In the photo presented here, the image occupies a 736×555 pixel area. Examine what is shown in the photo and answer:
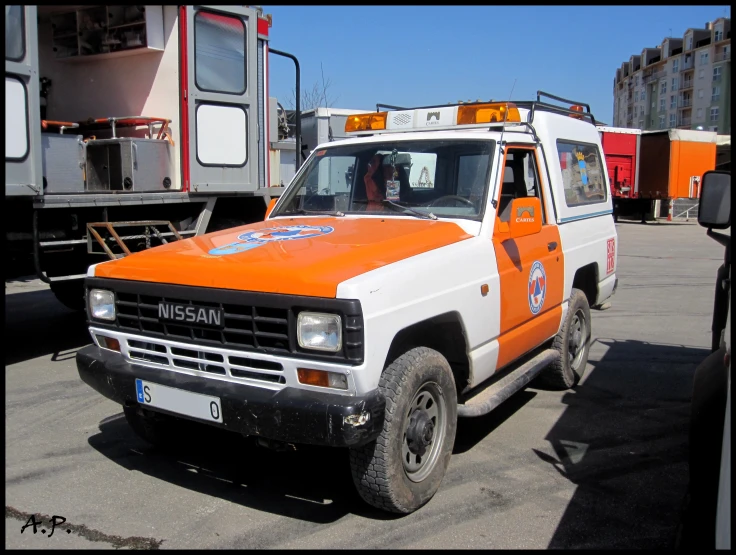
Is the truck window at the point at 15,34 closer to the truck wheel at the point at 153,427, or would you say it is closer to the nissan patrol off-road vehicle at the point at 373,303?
the nissan patrol off-road vehicle at the point at 373,303

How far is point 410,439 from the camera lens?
366 centimetres

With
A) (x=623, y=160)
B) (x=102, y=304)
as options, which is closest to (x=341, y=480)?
(x=102, y=304)

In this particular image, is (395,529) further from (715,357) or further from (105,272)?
(105,272)

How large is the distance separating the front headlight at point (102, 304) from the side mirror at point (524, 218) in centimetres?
243

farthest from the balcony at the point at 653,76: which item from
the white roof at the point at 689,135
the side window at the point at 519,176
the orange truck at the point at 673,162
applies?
the side window at the point at 519,176

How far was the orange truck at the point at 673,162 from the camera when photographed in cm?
2539

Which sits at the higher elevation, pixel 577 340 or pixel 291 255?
pixel 291 255

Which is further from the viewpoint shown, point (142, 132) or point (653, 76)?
point (653, 76)

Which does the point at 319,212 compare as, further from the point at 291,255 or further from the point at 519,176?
the point at 519,176

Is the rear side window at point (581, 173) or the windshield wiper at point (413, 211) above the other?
the rear side window at point (581, 173)

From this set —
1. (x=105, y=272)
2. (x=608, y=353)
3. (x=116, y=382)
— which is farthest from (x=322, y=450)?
(x=608, y=353)

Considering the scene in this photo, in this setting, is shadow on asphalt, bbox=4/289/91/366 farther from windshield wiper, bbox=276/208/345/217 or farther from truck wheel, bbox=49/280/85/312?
windshield wiper, bbox=276/208/345/217

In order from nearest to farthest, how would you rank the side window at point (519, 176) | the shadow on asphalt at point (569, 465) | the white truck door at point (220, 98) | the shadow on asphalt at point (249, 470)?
the shadow on asphalt at point (569, 465)
the shadow on asphalt at point (249, 470)
the side window at point (519, 176)
the white truck door at point (220, 98)

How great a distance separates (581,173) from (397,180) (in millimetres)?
2069
